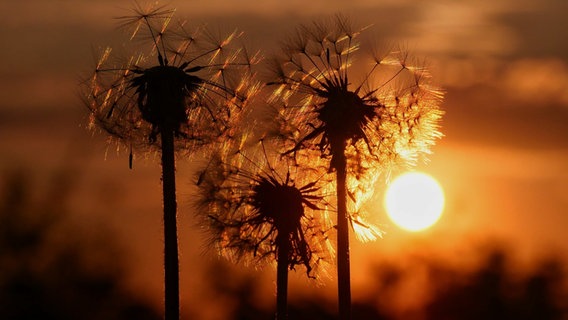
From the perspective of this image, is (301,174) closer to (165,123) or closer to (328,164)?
(328,164)

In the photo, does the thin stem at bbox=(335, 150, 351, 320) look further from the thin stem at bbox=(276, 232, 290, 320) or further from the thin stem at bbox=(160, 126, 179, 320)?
the thin stem at bbox=(160, 126, 179, 320)

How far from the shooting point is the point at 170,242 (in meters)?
55.7

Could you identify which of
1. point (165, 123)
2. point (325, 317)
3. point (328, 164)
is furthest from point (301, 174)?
point (325, 317)

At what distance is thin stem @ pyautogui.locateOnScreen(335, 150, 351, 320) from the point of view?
59.7 meters

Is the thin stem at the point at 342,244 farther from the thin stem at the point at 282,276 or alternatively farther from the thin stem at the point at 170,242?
the thin stem at the point at 170,242

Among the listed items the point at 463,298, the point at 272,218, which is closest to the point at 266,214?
the point at 272,218

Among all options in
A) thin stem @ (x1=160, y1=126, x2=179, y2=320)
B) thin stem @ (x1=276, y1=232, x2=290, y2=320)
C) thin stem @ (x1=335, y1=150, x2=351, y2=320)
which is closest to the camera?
thin stem @ (x1=160, y1=126, x2=179, y2=320)

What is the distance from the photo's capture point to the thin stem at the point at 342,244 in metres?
59.7

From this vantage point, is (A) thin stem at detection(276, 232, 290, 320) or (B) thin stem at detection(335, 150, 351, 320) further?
(A) thin stem at detection(276, 232, 290, 320)

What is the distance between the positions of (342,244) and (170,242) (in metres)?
7.09

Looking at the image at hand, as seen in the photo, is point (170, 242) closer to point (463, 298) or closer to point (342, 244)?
point (342, 244)

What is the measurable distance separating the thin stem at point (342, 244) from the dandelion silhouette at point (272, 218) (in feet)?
3.36

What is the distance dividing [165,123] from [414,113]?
9.67 metres

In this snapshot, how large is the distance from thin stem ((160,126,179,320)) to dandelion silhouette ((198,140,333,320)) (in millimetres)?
5324
